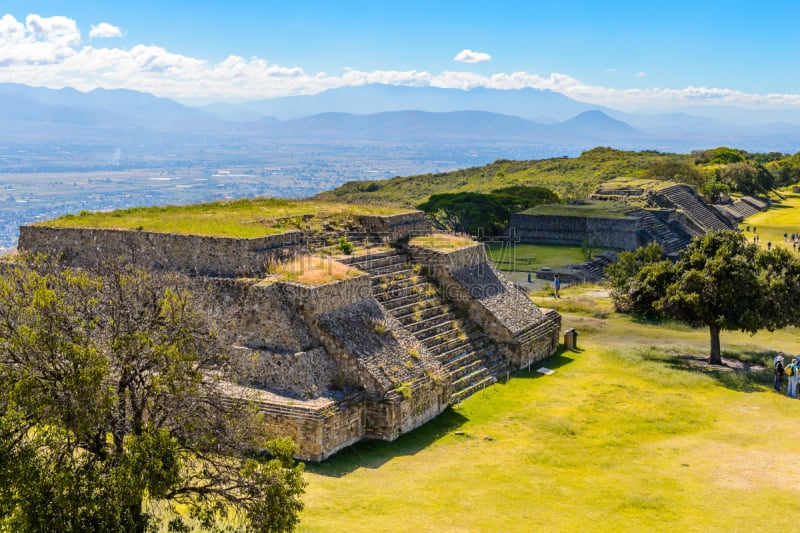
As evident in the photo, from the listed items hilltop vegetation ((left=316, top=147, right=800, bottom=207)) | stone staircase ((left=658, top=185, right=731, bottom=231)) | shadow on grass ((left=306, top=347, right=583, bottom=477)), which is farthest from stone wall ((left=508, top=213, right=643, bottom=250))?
shadow on grass ((left=306, top=347, right=583, bottom=477))

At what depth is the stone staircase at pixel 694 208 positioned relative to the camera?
58.7 metres

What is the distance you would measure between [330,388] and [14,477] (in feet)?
26.0

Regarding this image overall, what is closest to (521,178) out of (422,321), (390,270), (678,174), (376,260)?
(678,174)

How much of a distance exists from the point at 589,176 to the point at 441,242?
68.4 metres

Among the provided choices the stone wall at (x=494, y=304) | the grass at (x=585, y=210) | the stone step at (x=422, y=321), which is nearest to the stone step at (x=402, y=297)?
the stone step at (x=422, y=321)

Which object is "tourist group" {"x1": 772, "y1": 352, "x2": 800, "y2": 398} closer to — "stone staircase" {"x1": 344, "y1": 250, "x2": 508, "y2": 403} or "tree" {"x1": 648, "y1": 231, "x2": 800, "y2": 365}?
"tree" {"x1": 648, "y1": 231, "x2": 800, "y2": 365}

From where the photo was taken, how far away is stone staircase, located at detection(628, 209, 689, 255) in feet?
161

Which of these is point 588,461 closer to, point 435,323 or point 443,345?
point 443,345

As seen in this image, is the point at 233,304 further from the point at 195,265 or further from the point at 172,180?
the point at 172,180

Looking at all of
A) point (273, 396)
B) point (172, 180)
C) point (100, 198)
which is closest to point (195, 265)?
point (273, 396)

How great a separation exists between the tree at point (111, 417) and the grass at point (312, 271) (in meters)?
5.90

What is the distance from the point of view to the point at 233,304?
16.6 metres

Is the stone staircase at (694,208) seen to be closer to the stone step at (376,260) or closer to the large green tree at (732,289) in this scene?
the large green tree at (732,289)

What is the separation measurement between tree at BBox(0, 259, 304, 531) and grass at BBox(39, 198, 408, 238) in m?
7.76
